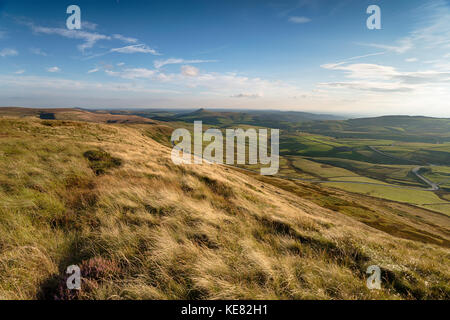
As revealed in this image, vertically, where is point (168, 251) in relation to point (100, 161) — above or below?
below

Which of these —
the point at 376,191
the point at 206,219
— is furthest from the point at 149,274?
the point at 376,191

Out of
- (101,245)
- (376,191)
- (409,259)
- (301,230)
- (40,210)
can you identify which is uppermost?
Answer: (40,210)

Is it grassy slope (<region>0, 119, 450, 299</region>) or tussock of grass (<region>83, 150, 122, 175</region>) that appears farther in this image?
tussock of grass (<region>83, 150, 122, 175</region>)

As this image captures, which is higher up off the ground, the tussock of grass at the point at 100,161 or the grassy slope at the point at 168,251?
the tussock of grass at the point at 100,161

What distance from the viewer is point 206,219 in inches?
273

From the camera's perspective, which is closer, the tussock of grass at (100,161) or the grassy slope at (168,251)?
the grassy slope at (168,251)

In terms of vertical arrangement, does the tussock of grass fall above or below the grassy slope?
above

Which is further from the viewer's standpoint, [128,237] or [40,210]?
[40,210]

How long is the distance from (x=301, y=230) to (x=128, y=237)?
629 cm

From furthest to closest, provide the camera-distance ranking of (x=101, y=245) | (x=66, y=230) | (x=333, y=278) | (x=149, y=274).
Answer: (x=66, y=230)
(x=101, y=245)
(x=333, y=278)
(x=149, y=274)

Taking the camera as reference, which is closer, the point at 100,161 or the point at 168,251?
the point at 168,251
